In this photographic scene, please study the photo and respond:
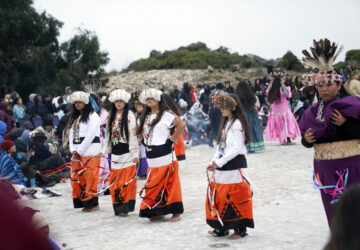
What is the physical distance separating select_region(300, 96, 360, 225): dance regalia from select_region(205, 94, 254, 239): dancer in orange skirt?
1.44m

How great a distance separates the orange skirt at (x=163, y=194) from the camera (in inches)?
273

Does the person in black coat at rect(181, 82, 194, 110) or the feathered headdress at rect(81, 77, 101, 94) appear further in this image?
the person in black coat at rect(181, 82, 194, 110)

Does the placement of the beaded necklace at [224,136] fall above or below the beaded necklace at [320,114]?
below

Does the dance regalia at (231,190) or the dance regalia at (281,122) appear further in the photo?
the dance regalia at (281,122)

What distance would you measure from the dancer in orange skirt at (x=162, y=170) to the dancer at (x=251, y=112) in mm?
5881

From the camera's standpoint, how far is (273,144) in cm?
1498

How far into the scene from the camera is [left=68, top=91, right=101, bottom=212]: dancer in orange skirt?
316 inches

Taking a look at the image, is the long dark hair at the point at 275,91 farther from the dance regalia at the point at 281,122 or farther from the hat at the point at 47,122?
the hat at the point at 47,122

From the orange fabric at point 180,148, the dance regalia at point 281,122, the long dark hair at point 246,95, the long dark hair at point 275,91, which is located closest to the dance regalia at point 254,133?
the long dark hair at point 246,95

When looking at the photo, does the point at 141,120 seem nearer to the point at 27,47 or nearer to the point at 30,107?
the point at 30,107

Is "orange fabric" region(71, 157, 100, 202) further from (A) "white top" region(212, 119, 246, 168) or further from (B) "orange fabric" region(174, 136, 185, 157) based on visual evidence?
(A) "white top" region(212, 119, 246, 168)

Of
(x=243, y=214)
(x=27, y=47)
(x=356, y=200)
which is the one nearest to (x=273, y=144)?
(x=243, y=214)

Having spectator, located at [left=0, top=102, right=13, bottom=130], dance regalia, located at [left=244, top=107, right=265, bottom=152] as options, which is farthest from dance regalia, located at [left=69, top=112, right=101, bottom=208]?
dance regalia, located at [left=244, top=107, right=265, bottom=152]

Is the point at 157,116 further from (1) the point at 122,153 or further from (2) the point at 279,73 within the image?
(2) the point at 279,73
